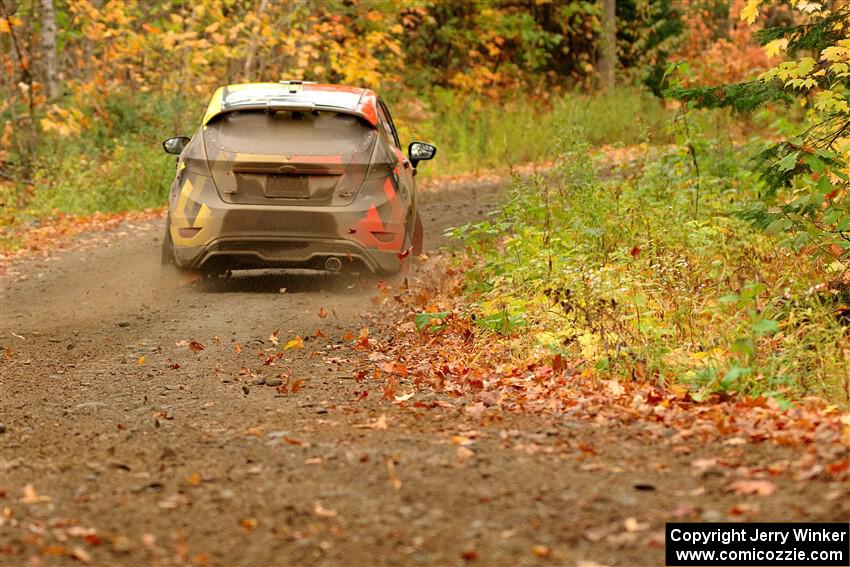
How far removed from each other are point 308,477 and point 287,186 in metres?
5.62

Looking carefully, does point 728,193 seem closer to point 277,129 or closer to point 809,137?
point 809,137

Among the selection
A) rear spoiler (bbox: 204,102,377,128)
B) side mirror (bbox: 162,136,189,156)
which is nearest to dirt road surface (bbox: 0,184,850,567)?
rear spoiler (bbox: 204,102,377,128)

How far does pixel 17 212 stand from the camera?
18.1 m

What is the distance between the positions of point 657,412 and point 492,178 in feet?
50.4

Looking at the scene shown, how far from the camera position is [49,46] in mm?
21703

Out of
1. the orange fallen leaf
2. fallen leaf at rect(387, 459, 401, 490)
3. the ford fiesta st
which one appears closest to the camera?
fallen leaf at rect(387, 459, 401, 490)

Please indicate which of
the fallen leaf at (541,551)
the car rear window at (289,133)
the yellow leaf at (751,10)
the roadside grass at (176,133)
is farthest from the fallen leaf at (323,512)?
the roadside grass at (176,133)

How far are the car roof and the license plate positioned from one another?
0.63m

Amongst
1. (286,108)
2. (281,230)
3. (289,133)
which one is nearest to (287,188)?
(281,230)

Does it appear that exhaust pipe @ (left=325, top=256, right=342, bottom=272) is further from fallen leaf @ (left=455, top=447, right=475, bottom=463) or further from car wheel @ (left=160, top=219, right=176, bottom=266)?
fallen leaf @ (left=455, top=447, right=475, bottom=463)

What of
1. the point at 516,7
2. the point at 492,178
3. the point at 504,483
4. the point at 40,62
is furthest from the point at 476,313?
the point at 516,7

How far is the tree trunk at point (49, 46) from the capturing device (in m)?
21.3

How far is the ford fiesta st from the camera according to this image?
35.3 feet

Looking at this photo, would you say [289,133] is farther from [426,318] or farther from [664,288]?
[664,288]
